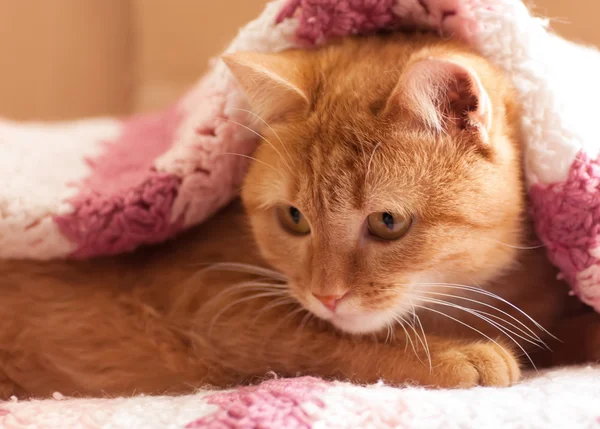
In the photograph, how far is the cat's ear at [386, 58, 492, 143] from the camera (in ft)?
2.69

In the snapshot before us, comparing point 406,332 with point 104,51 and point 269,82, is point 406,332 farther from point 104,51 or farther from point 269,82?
point 104,51

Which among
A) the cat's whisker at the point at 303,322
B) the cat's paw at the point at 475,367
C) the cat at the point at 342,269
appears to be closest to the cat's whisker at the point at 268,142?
the cat at the point at 342,269

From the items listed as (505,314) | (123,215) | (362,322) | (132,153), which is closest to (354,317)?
(362,322)

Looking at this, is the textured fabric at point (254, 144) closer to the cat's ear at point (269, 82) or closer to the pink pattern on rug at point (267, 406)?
the cat's ear at point (269, 82)

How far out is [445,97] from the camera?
88 cm

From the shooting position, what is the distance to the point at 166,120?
154cm

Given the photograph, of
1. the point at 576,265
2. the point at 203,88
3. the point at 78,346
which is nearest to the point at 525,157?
the point at 576,265

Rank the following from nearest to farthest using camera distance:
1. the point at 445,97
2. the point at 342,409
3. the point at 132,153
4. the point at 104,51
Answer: the point at 342,409 < the point at 445,97 < the point at 132,153 < the point at 104,51

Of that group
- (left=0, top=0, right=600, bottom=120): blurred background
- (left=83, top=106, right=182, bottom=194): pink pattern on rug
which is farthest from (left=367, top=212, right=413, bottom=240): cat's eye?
(left=0, top=0, right=600, bottom=120): blurred background

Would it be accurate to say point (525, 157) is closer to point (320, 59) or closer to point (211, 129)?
point (320, 59)

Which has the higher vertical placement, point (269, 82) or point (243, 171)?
point (269, 82)

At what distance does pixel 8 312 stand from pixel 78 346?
0.53 ft

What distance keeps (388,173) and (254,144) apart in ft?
1.14

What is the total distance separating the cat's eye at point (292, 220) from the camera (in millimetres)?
1028
